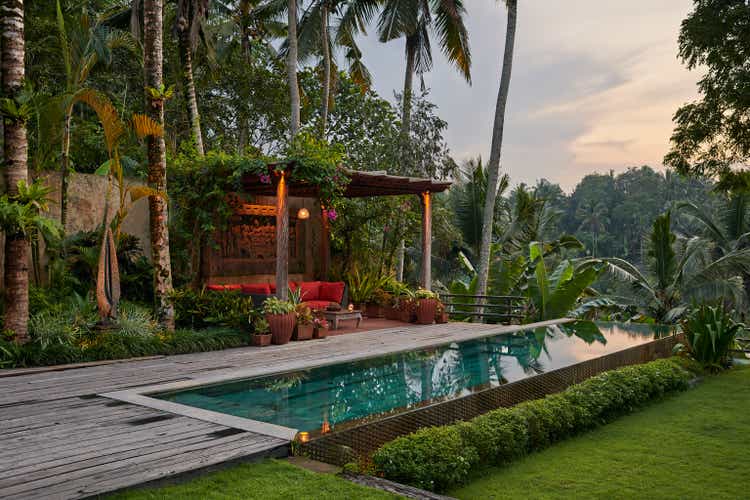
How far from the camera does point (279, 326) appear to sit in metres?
10.2

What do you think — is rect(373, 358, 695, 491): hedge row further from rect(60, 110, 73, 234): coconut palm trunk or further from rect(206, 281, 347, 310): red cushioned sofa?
rect(60, 110, 73, 234): coconut palm trunk

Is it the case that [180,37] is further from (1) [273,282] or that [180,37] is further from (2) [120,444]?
(2) [120,444]

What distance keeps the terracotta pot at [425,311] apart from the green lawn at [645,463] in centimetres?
596

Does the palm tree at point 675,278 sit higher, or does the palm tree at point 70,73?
the palm tree at point 70,73

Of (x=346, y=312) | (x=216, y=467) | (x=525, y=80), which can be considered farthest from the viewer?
(x=525, y=80)

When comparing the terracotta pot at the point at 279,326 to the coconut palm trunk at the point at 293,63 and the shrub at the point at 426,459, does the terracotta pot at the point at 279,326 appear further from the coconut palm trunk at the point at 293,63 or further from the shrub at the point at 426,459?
the coconut palm trunk at the point at 293,63

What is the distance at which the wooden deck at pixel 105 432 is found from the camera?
4.05 metres

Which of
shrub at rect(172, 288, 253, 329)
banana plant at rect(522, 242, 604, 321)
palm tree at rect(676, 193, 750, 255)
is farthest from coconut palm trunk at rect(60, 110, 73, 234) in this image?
palm tree at rect(676, 193, 750, 255)

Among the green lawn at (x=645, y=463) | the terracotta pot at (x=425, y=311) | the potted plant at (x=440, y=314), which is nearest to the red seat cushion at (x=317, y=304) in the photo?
the terracotta pot at (x=425, y=311)

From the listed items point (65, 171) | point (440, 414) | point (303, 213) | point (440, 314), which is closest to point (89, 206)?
point (65, 171)

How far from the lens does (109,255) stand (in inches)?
358

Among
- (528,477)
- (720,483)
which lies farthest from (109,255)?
(720,483)

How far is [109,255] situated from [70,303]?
0.87 meters

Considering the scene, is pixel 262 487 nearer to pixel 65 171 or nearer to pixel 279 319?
pixel 279 319
